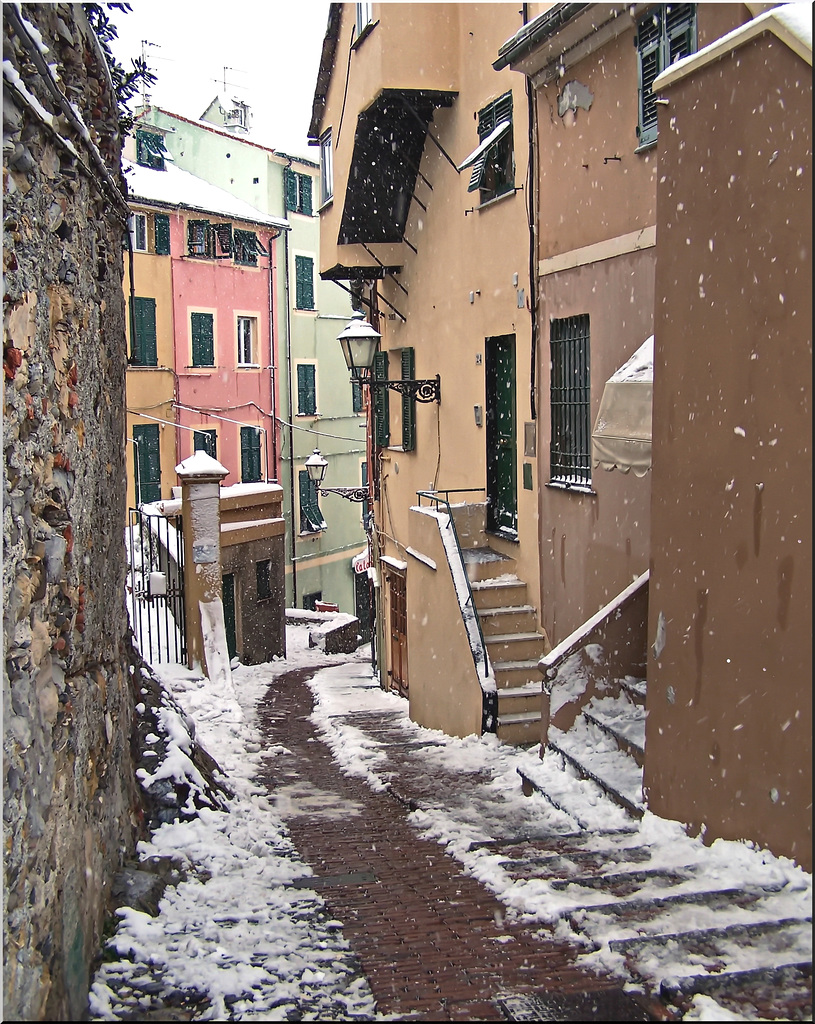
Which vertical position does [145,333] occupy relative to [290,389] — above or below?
above

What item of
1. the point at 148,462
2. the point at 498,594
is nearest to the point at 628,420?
the point at 498,594

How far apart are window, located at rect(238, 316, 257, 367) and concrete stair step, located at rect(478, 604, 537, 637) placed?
20223 millimetres

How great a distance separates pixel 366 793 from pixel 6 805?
555cm

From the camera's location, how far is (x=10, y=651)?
130 inches

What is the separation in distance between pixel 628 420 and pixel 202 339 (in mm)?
22917

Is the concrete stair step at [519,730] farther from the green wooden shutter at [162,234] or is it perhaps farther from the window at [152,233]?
the green wooden shutter at [162,234]

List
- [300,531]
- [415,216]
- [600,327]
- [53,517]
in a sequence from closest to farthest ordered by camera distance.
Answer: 1. [53,517]
2. [600,327]
3. [415,216]
4. [300,531]

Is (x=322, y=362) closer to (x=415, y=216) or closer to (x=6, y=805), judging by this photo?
(x=415, y=216)

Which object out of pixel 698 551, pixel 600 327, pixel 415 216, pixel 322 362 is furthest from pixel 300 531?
pixel 698 551

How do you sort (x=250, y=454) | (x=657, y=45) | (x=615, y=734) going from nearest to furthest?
(x=615, y=734) → (x=657, y=45) → (x=250, y=454)

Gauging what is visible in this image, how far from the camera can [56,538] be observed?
3.97m

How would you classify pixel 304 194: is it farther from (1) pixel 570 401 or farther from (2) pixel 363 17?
(1) pixel 570 401

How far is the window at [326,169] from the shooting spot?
672 inches

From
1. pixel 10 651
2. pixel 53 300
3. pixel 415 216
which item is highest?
pixel 415 216
